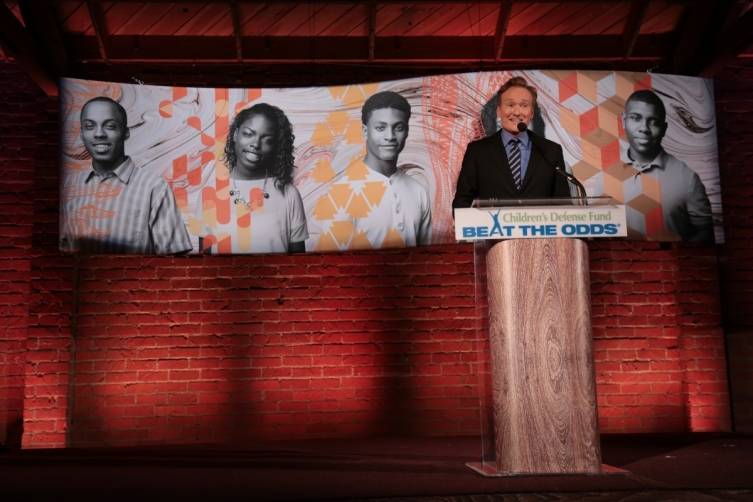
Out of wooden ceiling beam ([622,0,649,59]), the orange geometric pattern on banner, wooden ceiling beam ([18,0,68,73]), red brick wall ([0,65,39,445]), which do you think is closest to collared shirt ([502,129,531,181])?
the orange geometric pattern on banner

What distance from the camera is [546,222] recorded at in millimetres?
2807

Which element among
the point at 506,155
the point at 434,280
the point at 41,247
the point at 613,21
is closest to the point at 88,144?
the point at 41,247

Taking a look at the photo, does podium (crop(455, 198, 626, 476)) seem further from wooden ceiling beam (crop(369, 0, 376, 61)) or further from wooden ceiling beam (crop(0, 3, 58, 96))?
wooden ceiling beam (crop(0, 3, 58, 96))

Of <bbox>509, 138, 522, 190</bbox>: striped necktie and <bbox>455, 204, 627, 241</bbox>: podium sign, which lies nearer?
<bbox>455, 204, 627, 241</bbox>: podium sign

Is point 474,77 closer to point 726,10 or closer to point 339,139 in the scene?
point 339,139

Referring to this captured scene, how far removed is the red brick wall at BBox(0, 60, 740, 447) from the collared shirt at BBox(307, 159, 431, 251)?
0.97 feet

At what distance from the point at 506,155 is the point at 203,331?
2.69 metres

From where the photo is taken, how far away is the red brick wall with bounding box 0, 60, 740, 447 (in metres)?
5.18

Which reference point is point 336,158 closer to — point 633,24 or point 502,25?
point 502,25

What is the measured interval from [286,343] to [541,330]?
2.75 meters

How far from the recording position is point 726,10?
5.27 metres

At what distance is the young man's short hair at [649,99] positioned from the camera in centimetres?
535

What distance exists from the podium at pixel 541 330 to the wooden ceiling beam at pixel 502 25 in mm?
2799

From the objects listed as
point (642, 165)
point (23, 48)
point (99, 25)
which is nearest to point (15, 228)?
point (23, 48)
